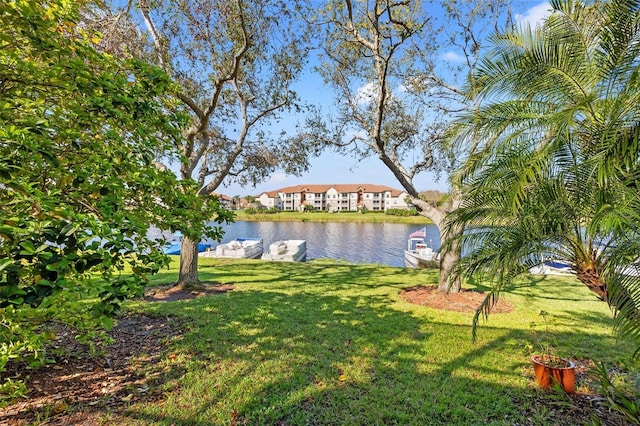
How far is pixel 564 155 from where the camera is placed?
3547 mm

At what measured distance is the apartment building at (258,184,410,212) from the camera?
73812mm

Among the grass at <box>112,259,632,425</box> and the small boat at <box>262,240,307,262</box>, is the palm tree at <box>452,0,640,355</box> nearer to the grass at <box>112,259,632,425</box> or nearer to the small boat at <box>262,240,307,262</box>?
the grass at <box>112,259,632,425</box>

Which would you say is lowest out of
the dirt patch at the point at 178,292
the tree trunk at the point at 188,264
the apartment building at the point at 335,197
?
the dirt patch at the point at 178,292

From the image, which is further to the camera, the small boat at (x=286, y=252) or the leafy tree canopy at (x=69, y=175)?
the small boat at (x=286, y=252)

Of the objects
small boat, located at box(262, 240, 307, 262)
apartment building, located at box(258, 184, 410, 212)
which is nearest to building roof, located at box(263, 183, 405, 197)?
apartment building, located at box(258, 184, 410, 212)

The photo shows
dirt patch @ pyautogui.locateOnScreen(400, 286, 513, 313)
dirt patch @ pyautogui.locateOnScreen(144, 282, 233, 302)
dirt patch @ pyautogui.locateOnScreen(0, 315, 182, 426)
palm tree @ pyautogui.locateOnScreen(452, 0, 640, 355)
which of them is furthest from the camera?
dirt patch @ pyautogui.locateOnScreen(144, 282, 233, 302)

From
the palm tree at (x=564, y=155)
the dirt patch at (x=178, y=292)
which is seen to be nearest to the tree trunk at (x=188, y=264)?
the dirt patch at (x=178, y=292)

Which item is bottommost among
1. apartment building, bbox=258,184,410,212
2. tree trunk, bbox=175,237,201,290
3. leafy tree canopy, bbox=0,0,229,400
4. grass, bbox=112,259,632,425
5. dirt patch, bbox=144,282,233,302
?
grass, bbox=112,259,632,425

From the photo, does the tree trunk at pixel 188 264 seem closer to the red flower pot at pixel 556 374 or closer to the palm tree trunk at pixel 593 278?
the red flower pot at pixel 556 374

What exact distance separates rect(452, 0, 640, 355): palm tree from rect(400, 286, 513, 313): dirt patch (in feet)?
9.22

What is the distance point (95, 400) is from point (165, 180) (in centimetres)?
222

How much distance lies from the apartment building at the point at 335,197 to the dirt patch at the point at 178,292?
64291 mm

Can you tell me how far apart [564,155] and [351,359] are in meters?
3.50

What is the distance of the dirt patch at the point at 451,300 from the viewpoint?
6.64 metres
